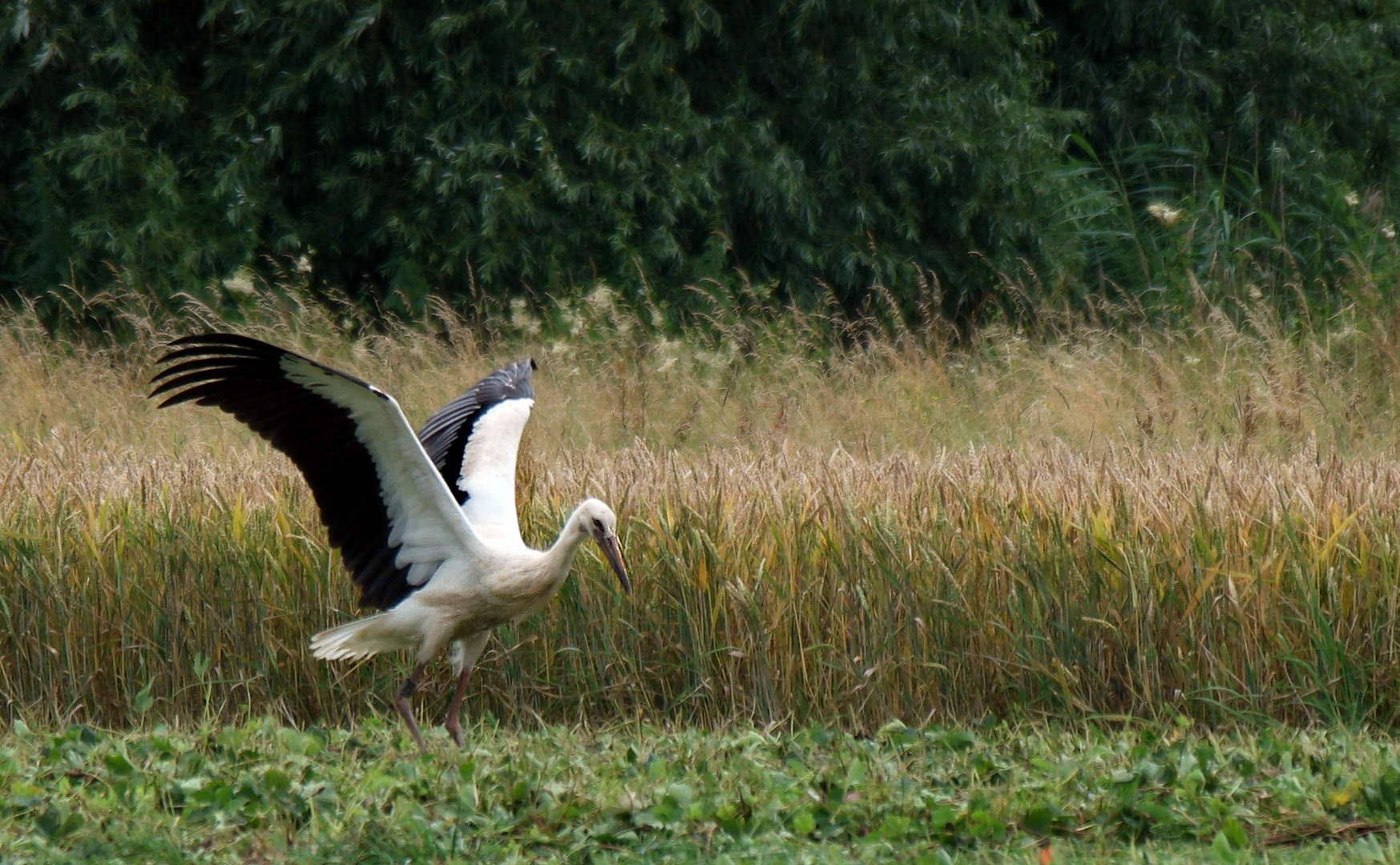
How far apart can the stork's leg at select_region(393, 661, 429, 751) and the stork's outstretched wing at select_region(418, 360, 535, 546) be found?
53 cm

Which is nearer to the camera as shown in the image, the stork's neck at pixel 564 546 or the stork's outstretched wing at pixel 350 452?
the stork's outstretched wing at pixel 350 452

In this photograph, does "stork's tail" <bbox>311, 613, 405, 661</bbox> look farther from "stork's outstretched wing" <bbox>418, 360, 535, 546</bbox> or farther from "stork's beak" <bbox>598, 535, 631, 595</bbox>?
"stork's beak" <bbox>598, 535, 631, 595</bbox>

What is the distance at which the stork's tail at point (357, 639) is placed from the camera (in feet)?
16.8

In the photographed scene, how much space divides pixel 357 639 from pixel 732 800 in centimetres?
169

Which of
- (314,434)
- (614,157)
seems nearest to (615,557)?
(314,434)

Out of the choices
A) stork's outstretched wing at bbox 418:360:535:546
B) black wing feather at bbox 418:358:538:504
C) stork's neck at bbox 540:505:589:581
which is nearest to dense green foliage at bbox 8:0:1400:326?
black wing feather at bbox 418:358:538:504

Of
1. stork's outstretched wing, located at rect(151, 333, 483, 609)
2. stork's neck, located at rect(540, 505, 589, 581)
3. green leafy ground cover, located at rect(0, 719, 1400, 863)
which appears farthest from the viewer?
stork's neck, located at rect(540, 505, 589, 581)

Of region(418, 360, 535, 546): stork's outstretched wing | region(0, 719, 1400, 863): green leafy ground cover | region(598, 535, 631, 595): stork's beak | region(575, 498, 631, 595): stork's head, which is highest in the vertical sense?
region(418, 360, 535, 546): stork's outstretched wing

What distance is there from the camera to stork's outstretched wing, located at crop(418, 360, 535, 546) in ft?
18.2

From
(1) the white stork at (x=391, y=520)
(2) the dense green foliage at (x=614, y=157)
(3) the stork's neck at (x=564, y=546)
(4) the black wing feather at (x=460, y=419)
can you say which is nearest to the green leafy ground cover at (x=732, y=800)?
(1) the white stork at (x=391, y=520)

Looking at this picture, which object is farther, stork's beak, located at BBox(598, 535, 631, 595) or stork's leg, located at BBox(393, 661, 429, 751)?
stork's leg, located at BBox(393, 661, 429, 751)

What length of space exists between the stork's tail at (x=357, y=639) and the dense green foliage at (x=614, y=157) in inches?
290

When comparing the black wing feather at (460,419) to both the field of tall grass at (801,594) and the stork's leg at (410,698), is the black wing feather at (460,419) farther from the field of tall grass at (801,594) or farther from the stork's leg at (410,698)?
the stork's leg at (410,698)

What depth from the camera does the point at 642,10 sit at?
12.8 metres
